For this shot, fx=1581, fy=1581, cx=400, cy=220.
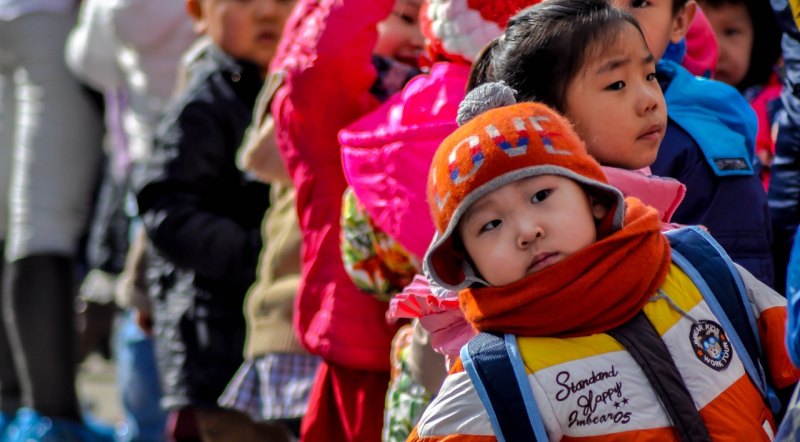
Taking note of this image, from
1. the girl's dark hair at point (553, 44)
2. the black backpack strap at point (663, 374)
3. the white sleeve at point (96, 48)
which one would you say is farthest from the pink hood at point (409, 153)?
the white sleeve at point (96, 48)

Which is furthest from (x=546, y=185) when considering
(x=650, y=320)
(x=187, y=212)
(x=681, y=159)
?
(x=187, y=212)

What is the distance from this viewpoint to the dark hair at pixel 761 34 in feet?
16.2

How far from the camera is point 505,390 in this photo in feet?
9.48

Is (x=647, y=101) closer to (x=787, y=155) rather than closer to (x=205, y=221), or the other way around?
(x=787, y=155)

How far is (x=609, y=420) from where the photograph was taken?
9.43ft

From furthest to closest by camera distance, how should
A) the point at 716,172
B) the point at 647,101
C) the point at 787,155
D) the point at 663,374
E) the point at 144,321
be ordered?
the point at 144,321 → the point at 787,155 → the point at 716,172 → the point at 647,101 → the point at 663,374

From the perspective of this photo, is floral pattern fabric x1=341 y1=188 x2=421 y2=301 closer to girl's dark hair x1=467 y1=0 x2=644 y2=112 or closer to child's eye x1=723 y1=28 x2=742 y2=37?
girl's dark hair x1=467 y1=0 x2=644 y2=112

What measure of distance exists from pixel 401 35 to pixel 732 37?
110 centimetres

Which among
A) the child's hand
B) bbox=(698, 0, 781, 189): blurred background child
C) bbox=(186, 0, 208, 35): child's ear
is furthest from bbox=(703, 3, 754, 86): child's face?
the child's hand

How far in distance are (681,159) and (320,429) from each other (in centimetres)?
127

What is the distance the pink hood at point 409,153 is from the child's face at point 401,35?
2.09 feet

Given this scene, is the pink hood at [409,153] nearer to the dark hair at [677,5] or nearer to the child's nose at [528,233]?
the dark hair at [677,5]

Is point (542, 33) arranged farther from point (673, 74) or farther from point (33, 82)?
point (33, 82)

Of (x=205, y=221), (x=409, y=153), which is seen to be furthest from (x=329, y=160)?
(x=205, y=221)
